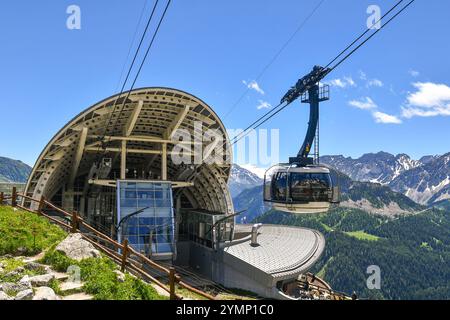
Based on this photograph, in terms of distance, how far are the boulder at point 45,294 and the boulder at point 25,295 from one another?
226mm

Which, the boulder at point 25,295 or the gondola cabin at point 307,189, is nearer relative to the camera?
the boulder at point 25,295

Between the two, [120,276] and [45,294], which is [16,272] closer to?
[45,294]

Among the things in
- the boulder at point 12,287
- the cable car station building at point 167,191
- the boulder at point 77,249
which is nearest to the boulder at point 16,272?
the boulder at point 12,287

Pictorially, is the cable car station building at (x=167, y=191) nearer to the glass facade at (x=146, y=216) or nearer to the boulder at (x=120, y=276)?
the glass facade at (x=146, y=216)

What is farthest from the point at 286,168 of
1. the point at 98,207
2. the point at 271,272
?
the point at 98,207

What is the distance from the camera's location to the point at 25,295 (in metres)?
9.36

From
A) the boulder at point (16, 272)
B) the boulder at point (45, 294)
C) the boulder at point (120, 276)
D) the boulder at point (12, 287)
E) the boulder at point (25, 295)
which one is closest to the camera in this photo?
the boulder at point (25, 295)

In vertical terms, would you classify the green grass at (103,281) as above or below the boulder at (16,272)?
below

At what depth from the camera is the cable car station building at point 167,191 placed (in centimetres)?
3388

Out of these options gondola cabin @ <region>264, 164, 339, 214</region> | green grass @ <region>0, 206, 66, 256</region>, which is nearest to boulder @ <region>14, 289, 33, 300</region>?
green grass @ <region>0, 206, 66, 256</region>

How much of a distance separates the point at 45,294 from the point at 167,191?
27.1 m
